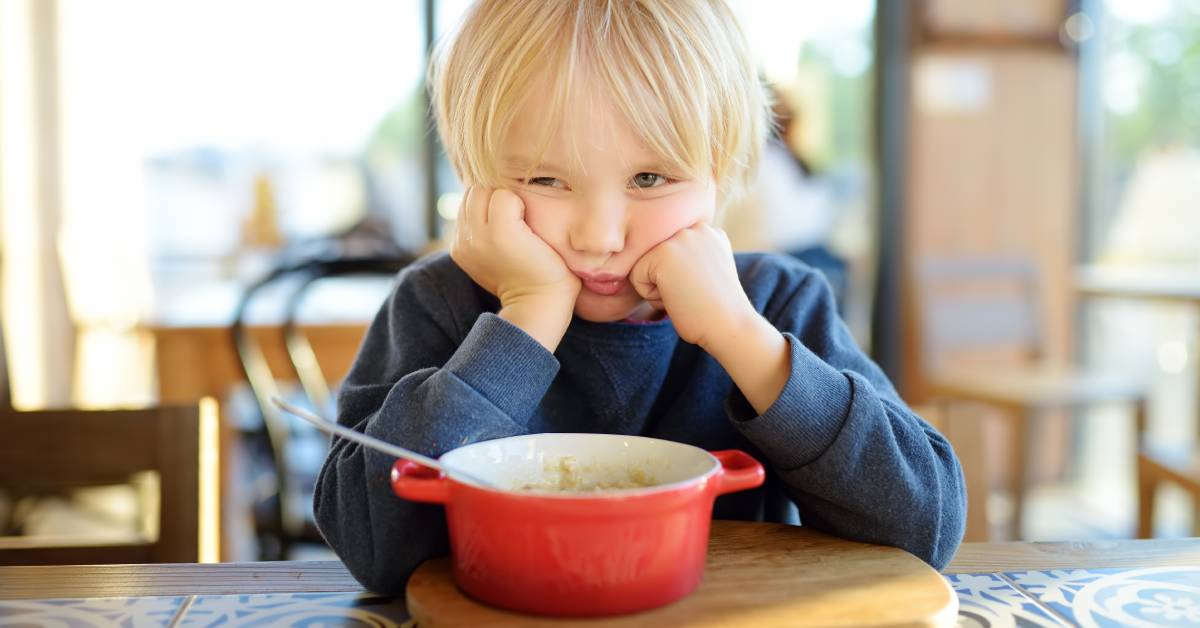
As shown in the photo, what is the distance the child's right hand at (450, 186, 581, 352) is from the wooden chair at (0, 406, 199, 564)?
0.39 metres

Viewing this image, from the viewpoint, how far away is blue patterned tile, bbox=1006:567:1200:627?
1.96 feet

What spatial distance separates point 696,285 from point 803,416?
132 millimetres

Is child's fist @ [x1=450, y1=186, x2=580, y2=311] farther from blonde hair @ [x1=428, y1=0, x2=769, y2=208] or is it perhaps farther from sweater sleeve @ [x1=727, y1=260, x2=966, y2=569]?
sweater sleeve @ [x1=727, y1=260, x2=966, y2=569]

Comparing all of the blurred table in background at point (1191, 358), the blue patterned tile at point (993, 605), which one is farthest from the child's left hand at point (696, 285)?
the blurred table in background at point (1191, 358)

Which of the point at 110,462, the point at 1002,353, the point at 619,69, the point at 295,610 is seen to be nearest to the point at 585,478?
the point at 295,610

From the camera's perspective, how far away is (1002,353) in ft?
12.3

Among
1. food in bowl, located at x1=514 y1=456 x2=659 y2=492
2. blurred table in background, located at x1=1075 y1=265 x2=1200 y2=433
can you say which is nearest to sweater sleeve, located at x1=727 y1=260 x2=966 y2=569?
food in bowl, located at x1=514 y1=456 x2=659 y2=492

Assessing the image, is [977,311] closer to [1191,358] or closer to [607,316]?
[1191,358]

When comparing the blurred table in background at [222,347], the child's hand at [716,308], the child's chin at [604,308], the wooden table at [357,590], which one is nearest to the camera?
the wooden table at [357,590]

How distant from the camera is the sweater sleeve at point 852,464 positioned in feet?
2.22

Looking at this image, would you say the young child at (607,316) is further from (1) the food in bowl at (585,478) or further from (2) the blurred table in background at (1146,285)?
(2) the blurred table in background at (1146,285)

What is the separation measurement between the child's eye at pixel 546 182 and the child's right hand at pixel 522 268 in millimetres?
18

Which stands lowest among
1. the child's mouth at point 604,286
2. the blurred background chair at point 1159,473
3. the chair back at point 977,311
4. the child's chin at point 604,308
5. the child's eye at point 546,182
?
the blurred background chair at point 1159,473

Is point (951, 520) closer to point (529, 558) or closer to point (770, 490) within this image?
point (770, 490)
